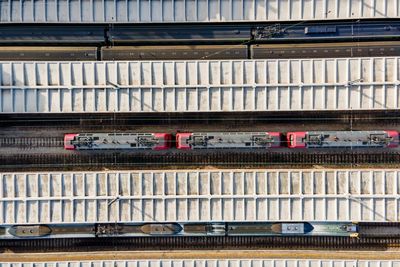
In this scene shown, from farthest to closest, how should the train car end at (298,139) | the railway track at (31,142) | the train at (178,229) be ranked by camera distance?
1. the railway track at (31,142)
2. the train at (178,229)
3. the train car end at (298,139)

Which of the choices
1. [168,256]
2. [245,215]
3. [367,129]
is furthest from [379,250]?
[168,256]

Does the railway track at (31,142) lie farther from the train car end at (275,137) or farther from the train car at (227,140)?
the train car end at (275,137)

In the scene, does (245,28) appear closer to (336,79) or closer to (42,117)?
(336,79)

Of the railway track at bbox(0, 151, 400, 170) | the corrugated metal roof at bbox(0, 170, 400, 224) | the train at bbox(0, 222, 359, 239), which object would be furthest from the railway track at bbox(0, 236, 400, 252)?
the railway track at bbox(0, 151, 400, 170)

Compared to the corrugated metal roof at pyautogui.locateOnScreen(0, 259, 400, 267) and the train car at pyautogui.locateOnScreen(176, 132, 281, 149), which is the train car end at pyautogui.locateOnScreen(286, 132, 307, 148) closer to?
the train car at pyautogui.locateOnScreen(176, 132, 281, 149)

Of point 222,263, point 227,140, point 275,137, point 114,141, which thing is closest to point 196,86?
point 227,140

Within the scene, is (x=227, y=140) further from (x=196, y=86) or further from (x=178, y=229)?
(x=178, y=229)

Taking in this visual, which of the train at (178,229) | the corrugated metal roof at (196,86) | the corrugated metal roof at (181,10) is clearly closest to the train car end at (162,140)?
the corrugated metal roof at (196,86)
